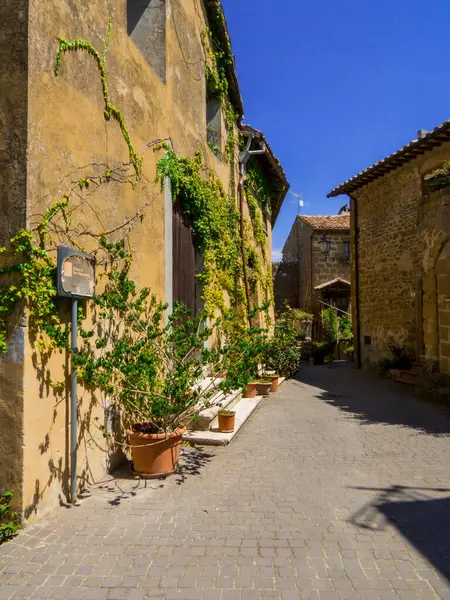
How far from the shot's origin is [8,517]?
3.60m

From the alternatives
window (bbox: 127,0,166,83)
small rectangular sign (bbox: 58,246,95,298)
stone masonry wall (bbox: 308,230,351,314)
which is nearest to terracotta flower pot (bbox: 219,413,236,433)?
small rectangular sign (bbox: 58,246,95,298)

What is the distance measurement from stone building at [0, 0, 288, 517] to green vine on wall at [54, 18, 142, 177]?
0.7 inches

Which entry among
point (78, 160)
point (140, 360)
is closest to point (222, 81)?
point (78, 160)

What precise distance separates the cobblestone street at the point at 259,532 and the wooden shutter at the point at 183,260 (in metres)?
2.97

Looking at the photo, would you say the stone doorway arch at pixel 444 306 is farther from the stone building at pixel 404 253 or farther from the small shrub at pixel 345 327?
the small shrub at pixel 345 327

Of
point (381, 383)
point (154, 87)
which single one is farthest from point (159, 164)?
point (381, 383)

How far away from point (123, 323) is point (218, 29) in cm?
810

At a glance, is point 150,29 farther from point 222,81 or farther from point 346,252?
point 346,252

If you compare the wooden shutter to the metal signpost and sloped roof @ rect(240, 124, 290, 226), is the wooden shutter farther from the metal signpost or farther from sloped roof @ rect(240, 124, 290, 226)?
sloped roof @ rect(240, 124, 290, 226)

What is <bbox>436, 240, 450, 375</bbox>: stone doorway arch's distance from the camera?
8.88 m

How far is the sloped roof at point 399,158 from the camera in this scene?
1051cm

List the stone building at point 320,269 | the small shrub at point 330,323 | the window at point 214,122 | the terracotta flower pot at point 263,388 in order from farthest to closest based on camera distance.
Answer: the stone building at point 320,269, the small shrub at point 330,323, the terracotta flower pot at point 263,388, the window at point 214,122

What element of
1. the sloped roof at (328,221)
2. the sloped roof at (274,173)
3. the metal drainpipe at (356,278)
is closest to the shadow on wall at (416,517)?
the sloped roof at (274,173)

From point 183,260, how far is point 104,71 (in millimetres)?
3608
